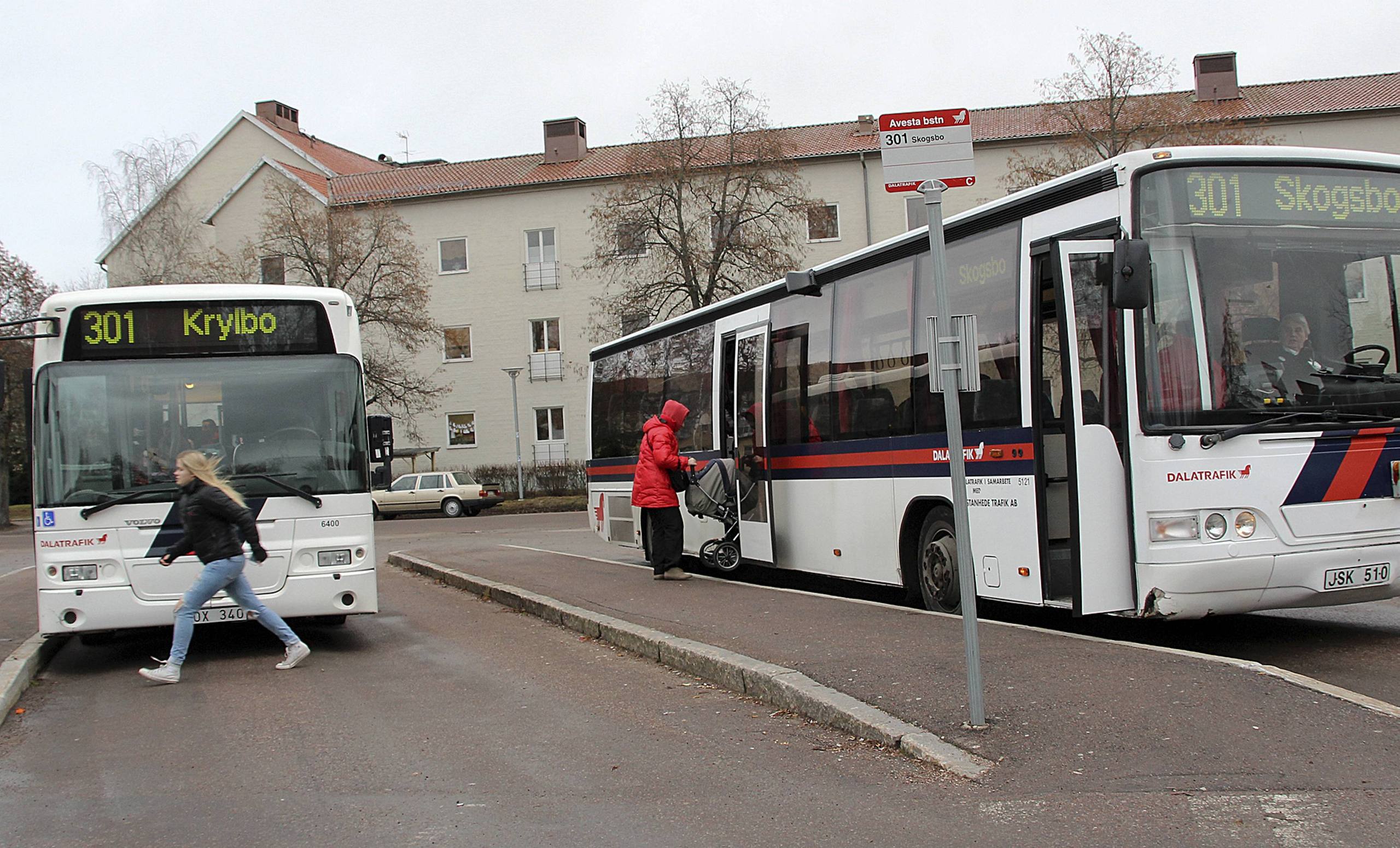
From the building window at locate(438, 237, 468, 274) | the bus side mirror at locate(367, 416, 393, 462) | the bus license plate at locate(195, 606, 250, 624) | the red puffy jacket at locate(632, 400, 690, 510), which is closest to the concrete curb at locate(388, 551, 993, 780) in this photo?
the red puffy jacket at locate(632, 400, 690, 510)

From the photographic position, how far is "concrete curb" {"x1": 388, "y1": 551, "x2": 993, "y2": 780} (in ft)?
18.7

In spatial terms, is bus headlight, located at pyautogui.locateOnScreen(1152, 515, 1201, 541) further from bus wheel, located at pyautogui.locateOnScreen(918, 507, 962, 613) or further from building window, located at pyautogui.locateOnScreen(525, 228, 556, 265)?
building window, located at pyautogui.locateOnScreen(525, 228, 556, 265)

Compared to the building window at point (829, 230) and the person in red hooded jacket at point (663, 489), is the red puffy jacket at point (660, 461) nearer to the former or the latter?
the person in red hooded jacket at point (663, 489)

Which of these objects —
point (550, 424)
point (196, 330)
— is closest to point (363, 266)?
point (550, 424)

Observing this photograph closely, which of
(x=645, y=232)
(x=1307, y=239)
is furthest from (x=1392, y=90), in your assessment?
(x=1307, y=239)

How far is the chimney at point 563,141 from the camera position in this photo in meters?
53.5

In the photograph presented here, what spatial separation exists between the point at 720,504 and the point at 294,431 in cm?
487

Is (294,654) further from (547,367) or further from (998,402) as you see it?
(547,367)

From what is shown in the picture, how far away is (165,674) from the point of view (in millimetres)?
8727

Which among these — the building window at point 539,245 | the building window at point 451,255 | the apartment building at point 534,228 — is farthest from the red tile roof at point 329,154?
the building window at point 539,245

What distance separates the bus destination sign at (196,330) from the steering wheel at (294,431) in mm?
656

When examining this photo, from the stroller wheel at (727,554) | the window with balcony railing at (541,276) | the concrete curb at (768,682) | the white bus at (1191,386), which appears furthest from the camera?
the window with balcony railing at (541,276)

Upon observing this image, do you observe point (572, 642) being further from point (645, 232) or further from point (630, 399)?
point (645, 232)

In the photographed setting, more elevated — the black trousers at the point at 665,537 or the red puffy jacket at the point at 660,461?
the red puffy jacket at the point at 660,461
